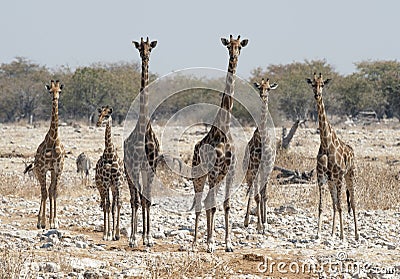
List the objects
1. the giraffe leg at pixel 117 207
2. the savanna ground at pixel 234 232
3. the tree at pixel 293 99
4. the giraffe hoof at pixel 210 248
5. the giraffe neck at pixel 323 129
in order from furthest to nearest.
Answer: the tree at pixel 293 99, the giraffe neck at pixel 323 129, the giraffe leg at pixel 117 207, the giraffe hoof at pixel 210 248, the savanna ground at pixel 234 232

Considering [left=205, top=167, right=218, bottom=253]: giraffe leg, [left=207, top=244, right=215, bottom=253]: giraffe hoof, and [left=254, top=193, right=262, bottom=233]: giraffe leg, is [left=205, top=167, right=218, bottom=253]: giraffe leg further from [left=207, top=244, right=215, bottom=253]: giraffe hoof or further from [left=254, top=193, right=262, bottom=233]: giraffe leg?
[left=254, top=193, right=262, bottom=233]: giraffe leg

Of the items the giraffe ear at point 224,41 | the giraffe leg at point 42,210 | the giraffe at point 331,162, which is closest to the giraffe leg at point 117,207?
the giraffe leg at point 42,210

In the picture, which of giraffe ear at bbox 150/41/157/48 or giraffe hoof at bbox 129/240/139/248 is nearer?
giraffe hoof at bbox 129/240/139/248

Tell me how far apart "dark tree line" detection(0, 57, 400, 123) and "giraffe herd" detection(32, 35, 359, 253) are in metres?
27.8

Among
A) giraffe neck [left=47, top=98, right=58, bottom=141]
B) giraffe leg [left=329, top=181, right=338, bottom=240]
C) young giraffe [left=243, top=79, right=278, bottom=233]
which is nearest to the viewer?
giraffe leg [left=329, top=181, right=338, bottom=240]

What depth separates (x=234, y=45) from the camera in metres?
9.96

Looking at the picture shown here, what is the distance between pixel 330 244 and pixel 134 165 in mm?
3037

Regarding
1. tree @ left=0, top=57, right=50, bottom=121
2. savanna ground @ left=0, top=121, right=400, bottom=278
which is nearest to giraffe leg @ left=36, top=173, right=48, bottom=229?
savanna ground @ left=0, top=121, right=400, bottom=278

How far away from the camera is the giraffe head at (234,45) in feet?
32.7

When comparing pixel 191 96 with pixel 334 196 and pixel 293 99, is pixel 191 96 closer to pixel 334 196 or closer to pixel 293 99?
pixel 293 99

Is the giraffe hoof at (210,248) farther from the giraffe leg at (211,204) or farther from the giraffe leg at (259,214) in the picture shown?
the giraffe leg at (259,214)

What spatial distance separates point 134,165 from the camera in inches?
387

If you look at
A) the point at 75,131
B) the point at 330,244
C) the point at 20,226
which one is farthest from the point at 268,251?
the point at 75,131

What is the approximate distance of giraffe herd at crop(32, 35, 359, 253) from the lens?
32.2 ft
